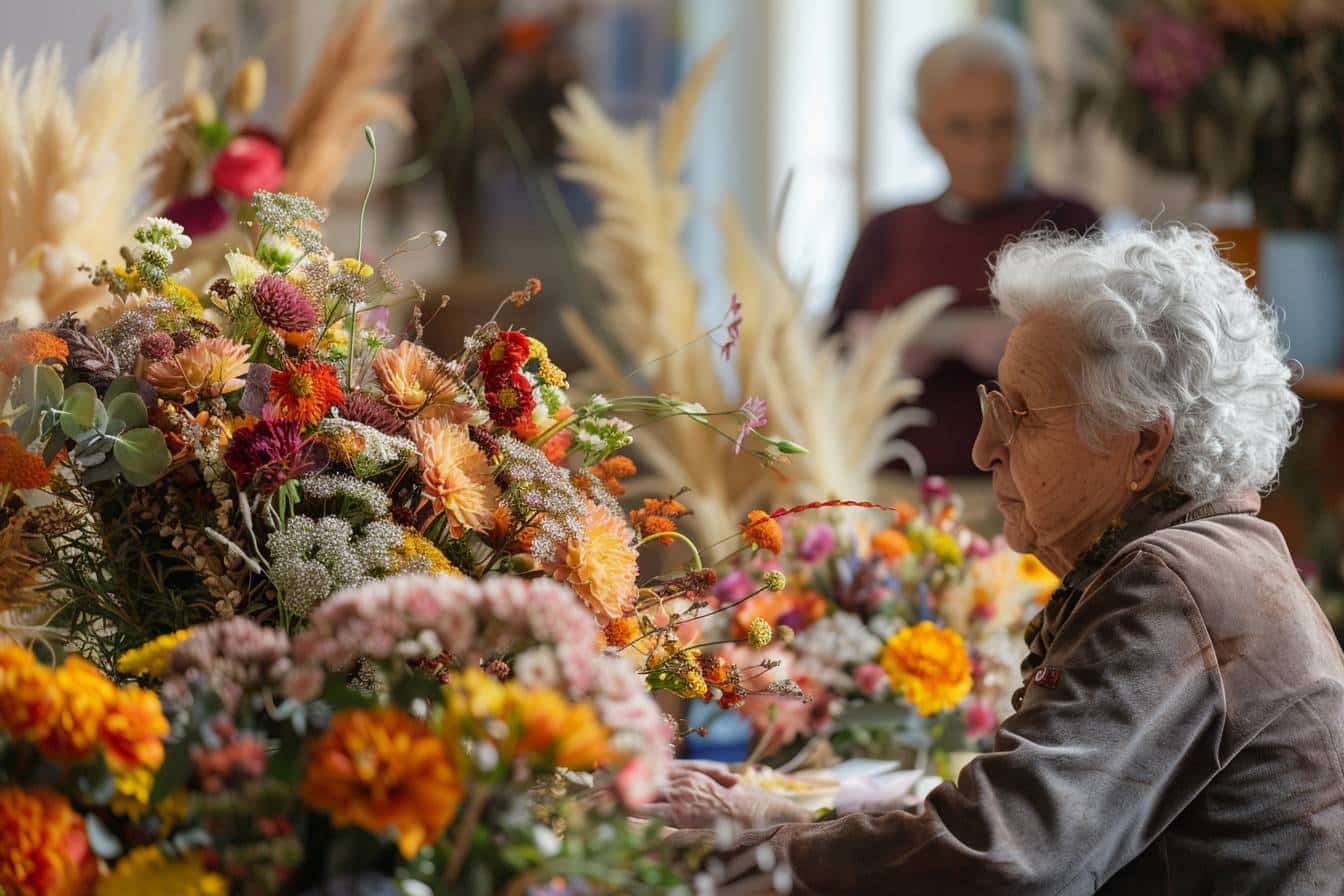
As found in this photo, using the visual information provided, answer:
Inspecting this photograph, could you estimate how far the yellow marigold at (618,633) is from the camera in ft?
4.19

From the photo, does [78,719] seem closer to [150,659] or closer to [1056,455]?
[150,659]

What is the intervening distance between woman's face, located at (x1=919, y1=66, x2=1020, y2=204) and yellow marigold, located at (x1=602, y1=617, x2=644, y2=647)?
222cm

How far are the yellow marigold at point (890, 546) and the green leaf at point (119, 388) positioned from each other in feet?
3.48

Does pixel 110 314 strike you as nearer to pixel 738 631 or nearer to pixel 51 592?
pixel 51 592

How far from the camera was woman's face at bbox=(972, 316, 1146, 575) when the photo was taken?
1505 millimetres

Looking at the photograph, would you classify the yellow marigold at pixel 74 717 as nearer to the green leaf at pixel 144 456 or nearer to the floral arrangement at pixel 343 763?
the floral arrangement at pixel 343 763

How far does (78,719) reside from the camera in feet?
2.97

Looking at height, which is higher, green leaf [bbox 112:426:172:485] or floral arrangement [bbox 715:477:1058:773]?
green leaf [bbox 112:426:172:485]

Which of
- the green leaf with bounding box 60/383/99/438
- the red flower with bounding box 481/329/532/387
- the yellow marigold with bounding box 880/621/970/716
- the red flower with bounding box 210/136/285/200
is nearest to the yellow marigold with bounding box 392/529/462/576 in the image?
the red flower with bounding box 481/329/532/387

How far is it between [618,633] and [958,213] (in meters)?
2.25

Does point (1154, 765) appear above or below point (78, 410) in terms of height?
below

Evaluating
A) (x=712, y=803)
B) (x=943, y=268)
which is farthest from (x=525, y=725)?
(x=943, y=268)

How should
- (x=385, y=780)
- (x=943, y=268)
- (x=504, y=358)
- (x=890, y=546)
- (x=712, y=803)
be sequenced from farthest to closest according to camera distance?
(x=943, y=268), (x=890, y=546), (x=712, y=803), (x=504, y=358), (x=385, y=780)

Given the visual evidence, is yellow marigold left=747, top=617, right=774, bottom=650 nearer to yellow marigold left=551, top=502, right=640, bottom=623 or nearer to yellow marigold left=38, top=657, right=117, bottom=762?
yellow marigold left=551, top=502, right=640, bottom=623
